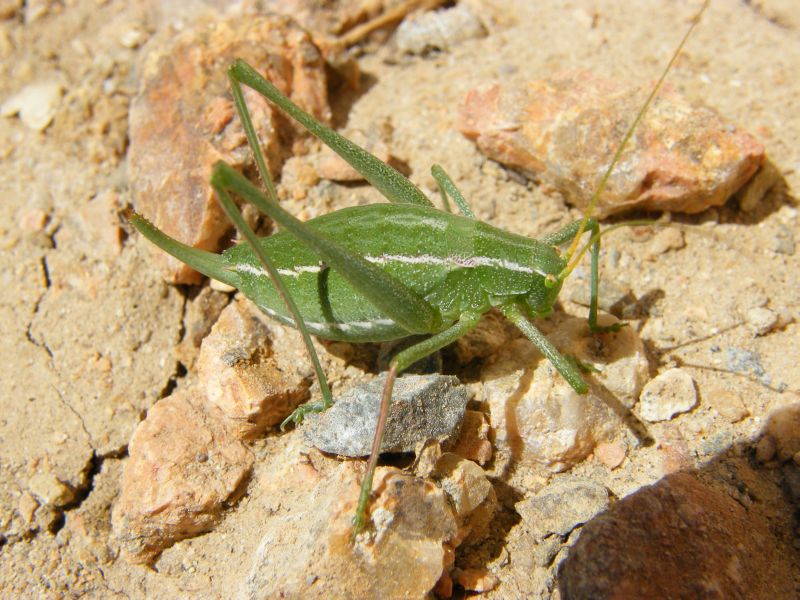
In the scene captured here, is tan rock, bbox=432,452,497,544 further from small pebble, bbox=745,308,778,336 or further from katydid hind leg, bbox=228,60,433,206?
small pebble, bbox=745,308,778,336

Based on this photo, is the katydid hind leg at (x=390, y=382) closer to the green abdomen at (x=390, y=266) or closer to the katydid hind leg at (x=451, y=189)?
the green abdomen at (x=390, y=266)

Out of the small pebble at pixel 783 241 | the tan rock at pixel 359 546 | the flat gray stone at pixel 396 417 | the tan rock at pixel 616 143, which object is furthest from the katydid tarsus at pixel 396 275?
the small pebble at pixel 783 241

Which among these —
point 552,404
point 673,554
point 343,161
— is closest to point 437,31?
point 343,161

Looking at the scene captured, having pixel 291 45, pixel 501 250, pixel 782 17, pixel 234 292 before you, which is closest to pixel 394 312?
pixel 501 250

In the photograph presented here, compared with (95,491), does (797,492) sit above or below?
below

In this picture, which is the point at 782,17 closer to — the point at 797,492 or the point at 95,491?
the point at 797,492
